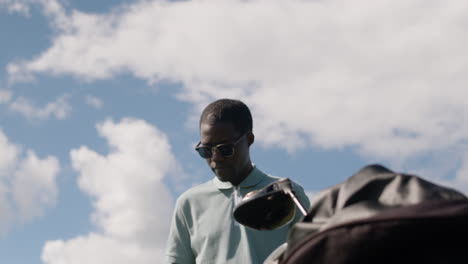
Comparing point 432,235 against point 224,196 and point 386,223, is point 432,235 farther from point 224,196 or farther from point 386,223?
point 224,196

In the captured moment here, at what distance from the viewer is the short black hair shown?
5.88 meters

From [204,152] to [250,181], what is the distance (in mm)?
442

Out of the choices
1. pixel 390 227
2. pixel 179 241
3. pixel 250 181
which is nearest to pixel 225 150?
pixel 250 181

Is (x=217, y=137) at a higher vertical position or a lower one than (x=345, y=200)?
higher

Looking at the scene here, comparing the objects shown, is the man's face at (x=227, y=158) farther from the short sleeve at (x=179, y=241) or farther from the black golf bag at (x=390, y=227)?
the black golf bag at (x=390, y=227)

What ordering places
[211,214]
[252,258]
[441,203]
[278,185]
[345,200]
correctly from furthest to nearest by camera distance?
1. [211,214]
2. [252,258]
3. [278,185]
4. [345,200]
5. [441,203]

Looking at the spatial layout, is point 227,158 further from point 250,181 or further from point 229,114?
point 229,114

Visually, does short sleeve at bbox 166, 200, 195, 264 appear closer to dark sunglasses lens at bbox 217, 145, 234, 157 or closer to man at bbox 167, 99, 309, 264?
man at bbox 167, 99, 309, 264

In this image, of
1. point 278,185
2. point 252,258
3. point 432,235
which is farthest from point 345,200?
point 252,258

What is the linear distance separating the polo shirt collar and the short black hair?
1.27ft

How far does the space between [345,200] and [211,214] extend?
383 cm

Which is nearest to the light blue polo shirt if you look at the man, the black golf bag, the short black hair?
the man

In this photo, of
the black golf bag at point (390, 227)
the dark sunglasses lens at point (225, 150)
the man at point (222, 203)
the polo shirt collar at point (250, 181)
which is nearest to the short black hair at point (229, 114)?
the man at point (222, 203)

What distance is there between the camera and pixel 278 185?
2.35m
